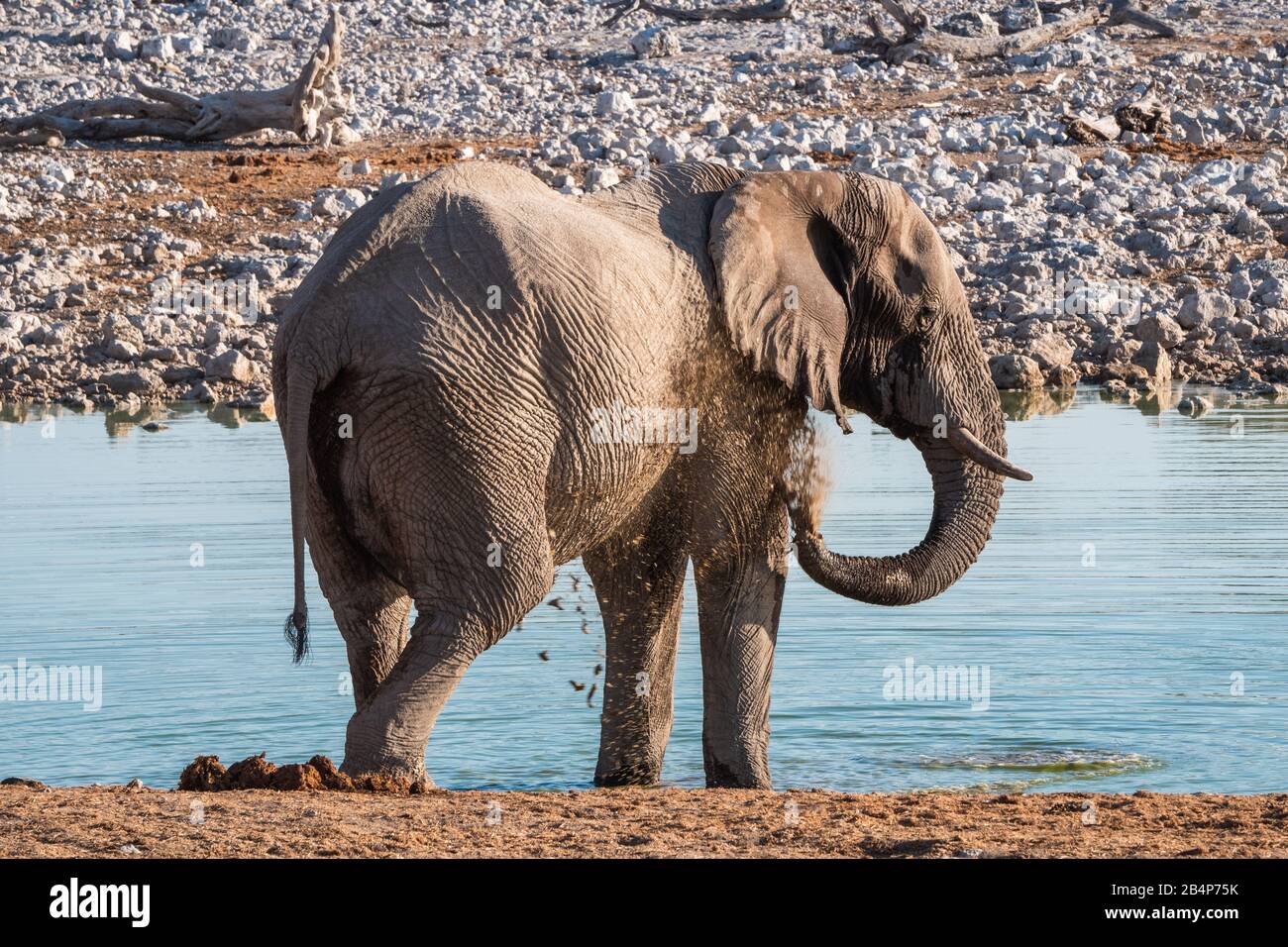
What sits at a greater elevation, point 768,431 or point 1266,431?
point 768,431

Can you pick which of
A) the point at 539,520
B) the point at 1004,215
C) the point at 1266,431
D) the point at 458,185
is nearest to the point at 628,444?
the point at 539,520

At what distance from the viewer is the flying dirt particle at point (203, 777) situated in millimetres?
6480

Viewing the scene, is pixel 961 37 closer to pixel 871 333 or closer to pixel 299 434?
pixel 871 333

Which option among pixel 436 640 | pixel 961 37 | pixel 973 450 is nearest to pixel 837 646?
pixel 973 450

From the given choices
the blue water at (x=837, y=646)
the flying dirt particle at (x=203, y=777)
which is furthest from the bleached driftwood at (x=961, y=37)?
the flying dirt particle at (x=203, y=777)

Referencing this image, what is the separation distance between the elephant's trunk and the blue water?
702 millimetres

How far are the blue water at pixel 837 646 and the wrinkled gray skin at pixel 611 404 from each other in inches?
32.1

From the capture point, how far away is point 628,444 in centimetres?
659

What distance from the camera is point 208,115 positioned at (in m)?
25.5

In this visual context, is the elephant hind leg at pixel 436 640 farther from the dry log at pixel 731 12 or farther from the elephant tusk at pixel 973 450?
the dry log at pixel 731 12

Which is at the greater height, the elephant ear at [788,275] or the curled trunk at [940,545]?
the elephant ear at [788,275]
